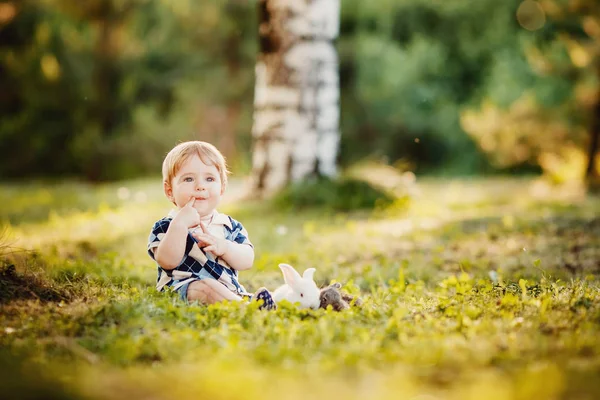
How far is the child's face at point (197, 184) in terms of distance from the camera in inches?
128

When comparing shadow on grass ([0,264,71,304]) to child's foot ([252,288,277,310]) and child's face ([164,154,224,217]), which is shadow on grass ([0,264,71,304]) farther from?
child's foot ([252,288,277,310])

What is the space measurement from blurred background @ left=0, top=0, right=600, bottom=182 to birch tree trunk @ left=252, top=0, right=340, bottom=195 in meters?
3.26

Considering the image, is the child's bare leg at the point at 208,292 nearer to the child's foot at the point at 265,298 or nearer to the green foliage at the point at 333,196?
the child's foot at the point at 265,298

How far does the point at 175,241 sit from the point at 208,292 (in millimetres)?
308

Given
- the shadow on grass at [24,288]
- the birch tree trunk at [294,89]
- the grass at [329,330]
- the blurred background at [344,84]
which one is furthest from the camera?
the blurred background at [344,84]

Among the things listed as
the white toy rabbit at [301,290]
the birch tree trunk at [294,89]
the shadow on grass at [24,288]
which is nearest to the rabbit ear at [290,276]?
the white toy rabbit at [301,290]

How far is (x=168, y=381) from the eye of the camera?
2102 millimetres

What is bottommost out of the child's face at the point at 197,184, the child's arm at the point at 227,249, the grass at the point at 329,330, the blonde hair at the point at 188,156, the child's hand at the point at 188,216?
the grass at the point at 329,330

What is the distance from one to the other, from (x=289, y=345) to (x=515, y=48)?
14819 millimetres

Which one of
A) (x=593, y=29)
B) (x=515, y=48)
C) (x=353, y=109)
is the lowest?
(x=593, y=29)

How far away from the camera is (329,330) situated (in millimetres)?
2656

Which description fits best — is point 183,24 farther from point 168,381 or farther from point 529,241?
point 168,381

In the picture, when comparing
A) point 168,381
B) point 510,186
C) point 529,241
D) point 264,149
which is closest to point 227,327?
point 168,381

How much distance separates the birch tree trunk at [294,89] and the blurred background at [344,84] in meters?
3.26
